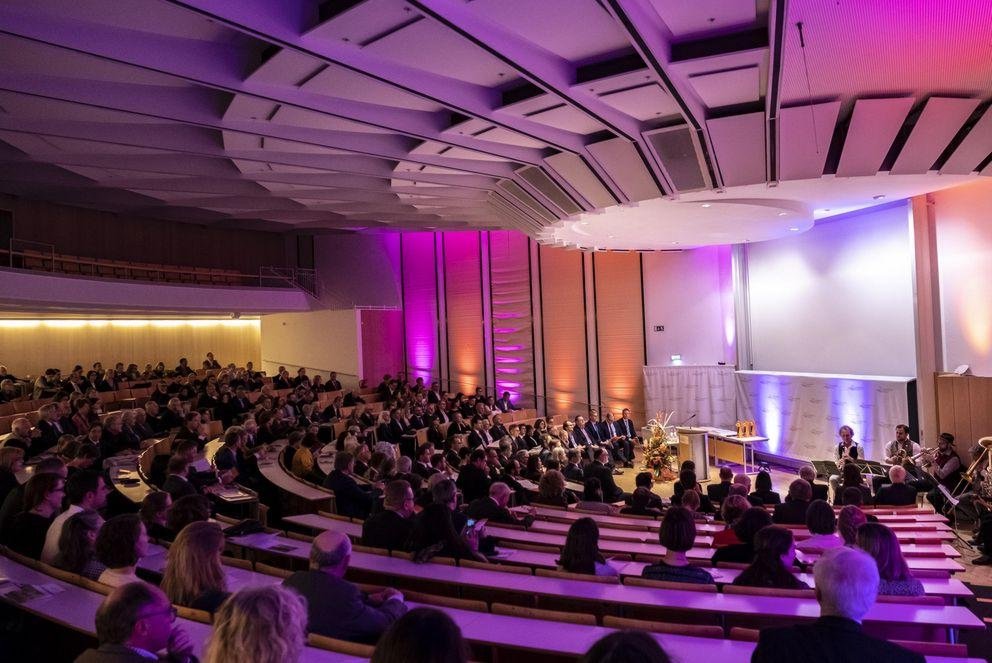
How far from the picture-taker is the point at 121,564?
3.48 m

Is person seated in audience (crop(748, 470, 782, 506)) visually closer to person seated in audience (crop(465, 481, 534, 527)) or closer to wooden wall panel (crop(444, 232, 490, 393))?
person seated in audience (crop(465, 481, 534, 527))

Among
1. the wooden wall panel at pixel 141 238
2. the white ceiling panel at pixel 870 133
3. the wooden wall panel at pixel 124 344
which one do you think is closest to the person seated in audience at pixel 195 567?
the white ceiling panel at pixel 870 133

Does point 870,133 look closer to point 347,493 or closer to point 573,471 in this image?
point 573,471

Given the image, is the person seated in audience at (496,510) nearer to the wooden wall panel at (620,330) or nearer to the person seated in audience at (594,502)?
the person seated in audience at (594,502)

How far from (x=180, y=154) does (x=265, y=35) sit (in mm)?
5644

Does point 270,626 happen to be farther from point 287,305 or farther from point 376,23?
point 287,305

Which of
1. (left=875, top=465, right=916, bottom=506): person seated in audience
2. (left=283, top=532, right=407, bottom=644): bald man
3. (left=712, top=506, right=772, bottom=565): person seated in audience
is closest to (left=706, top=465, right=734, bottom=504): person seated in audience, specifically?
(left=875, top=465, right=916, bottom=506): person seated in audience

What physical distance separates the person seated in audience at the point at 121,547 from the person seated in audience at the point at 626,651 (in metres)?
2.77

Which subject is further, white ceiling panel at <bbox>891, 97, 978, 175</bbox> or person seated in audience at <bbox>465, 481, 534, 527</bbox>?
white ceiling panel at <bbox>891, 97, 978, 175</bbox>

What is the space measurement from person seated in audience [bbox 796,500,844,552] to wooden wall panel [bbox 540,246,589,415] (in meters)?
13.7

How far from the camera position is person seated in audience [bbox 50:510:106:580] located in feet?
12.5

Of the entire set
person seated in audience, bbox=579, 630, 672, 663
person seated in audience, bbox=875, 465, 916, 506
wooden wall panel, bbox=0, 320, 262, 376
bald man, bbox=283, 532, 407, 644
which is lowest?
person seated in audience, bbox=875, 465, 916, 506

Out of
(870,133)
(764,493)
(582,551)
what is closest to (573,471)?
(764,493)

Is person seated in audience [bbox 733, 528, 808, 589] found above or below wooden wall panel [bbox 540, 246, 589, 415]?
below
